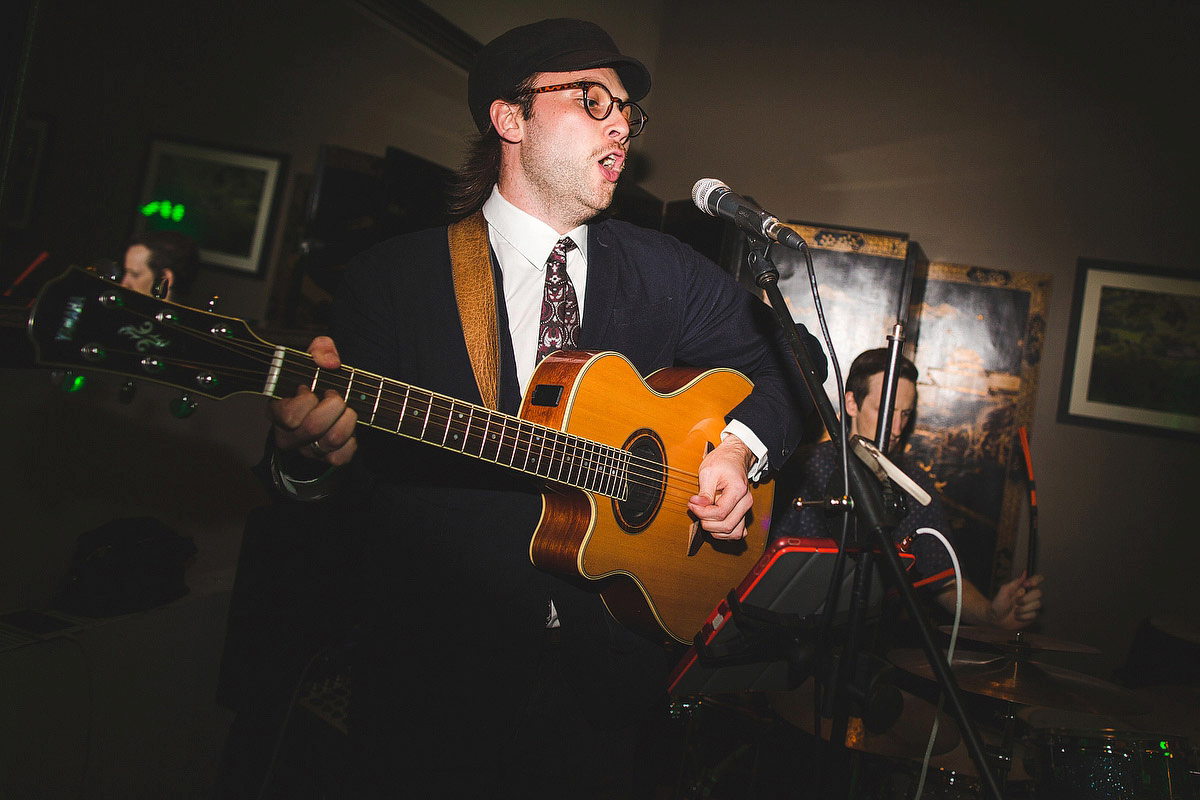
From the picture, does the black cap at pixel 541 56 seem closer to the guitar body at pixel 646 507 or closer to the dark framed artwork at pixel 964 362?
the guitar body at pixel 646 507

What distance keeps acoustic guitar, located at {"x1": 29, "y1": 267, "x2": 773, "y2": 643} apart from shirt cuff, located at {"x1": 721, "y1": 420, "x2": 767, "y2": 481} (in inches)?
2.0

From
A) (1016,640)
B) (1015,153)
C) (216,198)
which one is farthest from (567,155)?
(1015,153)

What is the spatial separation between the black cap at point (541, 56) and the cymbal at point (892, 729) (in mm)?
1874

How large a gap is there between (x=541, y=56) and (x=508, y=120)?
0.17m

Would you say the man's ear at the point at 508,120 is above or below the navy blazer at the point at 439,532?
above

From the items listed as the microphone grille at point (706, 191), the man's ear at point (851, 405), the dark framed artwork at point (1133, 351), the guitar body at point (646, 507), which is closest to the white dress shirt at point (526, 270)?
the guitar body at point (646, 507)

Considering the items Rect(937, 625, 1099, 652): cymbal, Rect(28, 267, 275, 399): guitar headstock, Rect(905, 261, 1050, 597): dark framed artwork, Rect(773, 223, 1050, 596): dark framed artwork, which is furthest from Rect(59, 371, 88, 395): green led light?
Rect(905, 261, 1050, 597): dark framed artwork

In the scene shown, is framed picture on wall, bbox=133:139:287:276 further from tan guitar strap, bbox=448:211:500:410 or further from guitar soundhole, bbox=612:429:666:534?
guitar soundhole, bbox=612:429:666:534

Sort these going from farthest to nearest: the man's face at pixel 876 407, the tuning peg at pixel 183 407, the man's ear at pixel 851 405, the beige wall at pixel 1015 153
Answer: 1. the beige wall at pixel 1015 153
2. the man's ear at pixel 851 405
3. the man's face at pixel 876 407
4. the tuning peg at pixel 183 407

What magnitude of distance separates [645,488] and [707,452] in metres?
0.25

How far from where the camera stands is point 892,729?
2098 millimetres

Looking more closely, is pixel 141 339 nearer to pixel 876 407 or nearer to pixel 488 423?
pixel 488 423

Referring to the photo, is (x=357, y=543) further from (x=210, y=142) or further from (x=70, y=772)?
(x=210, y=142)

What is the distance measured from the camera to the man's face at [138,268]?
1928mm
